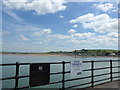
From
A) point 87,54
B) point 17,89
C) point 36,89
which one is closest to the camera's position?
point 17,89

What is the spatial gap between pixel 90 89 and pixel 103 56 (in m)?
73.0

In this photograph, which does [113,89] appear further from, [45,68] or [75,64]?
[45,68]

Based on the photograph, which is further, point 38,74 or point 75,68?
point 75,68

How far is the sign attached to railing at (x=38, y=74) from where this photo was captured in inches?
187

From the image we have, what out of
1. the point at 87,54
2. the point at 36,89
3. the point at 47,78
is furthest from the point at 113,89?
the point at 87,54

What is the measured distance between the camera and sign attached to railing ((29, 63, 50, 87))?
476cm

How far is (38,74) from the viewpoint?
4.85m

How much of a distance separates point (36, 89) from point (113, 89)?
4.86 metres

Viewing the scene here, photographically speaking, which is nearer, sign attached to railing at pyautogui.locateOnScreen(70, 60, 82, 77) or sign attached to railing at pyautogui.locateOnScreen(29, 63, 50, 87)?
sign attached to railing at pyautogui.locateOnScreen(29, 63, 50, 87)

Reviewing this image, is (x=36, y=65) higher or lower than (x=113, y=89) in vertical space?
higher

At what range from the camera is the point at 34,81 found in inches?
189

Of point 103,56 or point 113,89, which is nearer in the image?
point 113,89

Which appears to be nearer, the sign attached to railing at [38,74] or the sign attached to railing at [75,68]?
the sign attached to railing at [38,74]

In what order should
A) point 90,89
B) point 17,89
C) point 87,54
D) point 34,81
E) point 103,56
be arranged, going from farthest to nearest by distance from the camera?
point 87,54 → point 103,56 → point 90,89 → point 34,81 → point 17,89
